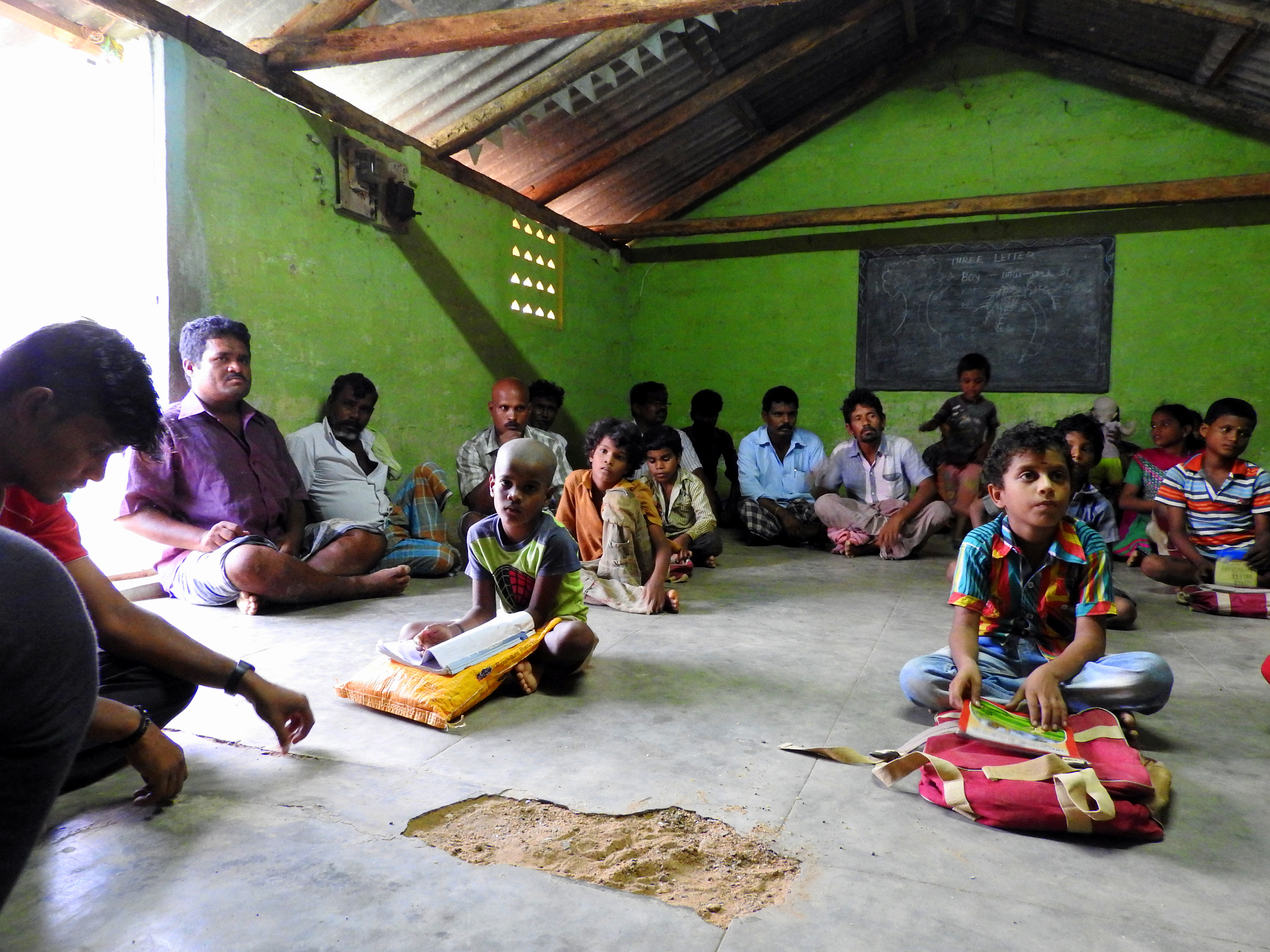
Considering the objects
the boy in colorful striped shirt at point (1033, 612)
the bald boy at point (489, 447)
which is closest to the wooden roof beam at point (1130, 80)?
the bald boy at point (489, 447)

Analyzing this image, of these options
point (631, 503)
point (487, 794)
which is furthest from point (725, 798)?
point (631, 503)

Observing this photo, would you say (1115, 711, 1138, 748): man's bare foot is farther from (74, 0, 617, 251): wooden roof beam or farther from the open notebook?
(74, 0, 617, 251): wooden roof beam

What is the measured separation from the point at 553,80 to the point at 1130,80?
4880 mm

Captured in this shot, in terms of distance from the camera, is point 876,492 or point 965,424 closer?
point 876,492

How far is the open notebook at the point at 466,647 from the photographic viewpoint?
Answer: 2.23 meters

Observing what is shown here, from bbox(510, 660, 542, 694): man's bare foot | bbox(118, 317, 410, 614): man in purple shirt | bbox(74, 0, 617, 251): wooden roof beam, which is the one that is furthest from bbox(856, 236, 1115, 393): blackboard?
bbox(510, 660, 542, 694): man's bare foot

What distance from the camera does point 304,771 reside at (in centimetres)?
185

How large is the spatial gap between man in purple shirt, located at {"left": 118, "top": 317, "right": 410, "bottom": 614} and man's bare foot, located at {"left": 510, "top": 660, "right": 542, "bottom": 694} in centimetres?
149

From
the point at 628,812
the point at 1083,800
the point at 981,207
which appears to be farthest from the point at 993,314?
the point at 628,812

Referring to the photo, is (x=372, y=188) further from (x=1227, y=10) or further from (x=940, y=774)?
(x=1227, y=10)

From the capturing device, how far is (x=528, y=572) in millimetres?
2602

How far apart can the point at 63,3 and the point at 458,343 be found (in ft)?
9.17

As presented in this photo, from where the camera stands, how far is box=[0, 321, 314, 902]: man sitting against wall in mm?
786

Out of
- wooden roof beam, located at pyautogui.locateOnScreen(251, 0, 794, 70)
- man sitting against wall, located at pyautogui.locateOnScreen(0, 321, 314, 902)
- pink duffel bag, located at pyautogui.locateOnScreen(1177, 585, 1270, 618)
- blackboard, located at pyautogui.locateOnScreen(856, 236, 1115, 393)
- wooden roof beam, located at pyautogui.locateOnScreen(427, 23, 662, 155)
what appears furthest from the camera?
blackboard, located at pyautogui.locateOnScreen(856, 236, 1115, 393)
